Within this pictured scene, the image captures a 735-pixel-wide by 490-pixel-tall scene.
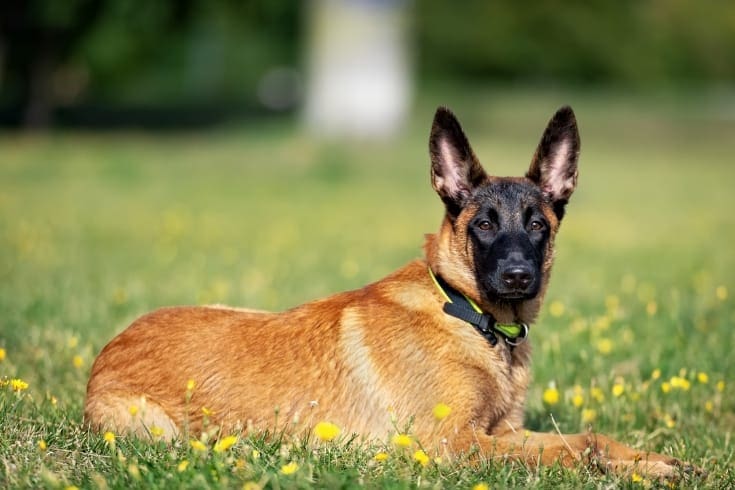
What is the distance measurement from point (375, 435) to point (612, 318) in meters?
3.05

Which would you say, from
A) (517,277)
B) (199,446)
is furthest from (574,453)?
(199,446)

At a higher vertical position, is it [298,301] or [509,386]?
[509,386]

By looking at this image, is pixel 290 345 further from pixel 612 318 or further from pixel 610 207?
pixel 610 207

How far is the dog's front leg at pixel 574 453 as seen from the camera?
4.41 metres

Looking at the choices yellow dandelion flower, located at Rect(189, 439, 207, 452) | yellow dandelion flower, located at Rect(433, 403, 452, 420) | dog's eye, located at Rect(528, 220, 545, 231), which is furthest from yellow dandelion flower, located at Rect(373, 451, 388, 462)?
dog's eye, located at Rect(528, 220, 545, 231)

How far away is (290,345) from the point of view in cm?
490

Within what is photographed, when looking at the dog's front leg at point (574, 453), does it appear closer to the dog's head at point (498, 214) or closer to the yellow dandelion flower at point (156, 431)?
the dog's head at point (498, 214)

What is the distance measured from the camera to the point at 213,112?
33844mm

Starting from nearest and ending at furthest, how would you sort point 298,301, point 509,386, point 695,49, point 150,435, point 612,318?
1. point 150,435
2. point 509,386
3. point 612,318
4. point 298,301
5. point 695,49

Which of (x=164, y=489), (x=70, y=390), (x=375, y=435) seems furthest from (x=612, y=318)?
(x=164, y=489)

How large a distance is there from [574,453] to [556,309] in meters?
3.20

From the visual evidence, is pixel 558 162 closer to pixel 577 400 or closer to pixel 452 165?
pixel 452 165

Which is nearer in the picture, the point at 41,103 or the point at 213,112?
the point at 41,103

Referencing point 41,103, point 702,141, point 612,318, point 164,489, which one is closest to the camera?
point 164,489
